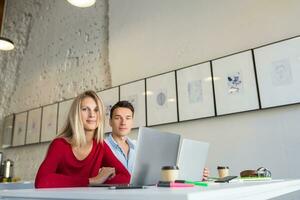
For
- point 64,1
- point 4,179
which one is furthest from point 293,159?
point 64,1

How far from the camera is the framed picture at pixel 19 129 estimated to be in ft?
11.1

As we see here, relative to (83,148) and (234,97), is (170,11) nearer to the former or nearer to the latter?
(234,97)

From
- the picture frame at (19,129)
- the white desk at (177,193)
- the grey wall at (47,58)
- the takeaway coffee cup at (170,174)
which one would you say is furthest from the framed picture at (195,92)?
the picture frame at (19,129)

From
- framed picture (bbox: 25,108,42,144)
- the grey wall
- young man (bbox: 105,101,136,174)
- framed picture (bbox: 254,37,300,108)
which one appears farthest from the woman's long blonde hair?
framed picture (bbox: 25,108,42,144)

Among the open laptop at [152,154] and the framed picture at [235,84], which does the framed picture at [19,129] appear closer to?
the framed picture at [235,84]

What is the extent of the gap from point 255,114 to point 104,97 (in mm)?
1475

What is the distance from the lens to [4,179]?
10.2 feet

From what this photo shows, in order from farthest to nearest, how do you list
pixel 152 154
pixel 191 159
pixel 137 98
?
pixel 137 98, pixel 191 159, pixel 152 154

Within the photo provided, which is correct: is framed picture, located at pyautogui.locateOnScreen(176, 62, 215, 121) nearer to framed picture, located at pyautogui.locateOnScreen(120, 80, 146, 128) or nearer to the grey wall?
framed picture, located at pyautogui.locateOnScreen(120, 80, 146, 128)

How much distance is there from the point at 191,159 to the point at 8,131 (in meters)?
3.22

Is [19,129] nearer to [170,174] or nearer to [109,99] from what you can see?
[109,99]

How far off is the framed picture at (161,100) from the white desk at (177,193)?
1.25 m

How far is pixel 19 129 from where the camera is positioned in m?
3.48

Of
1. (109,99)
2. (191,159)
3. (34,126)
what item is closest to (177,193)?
(191,159)
